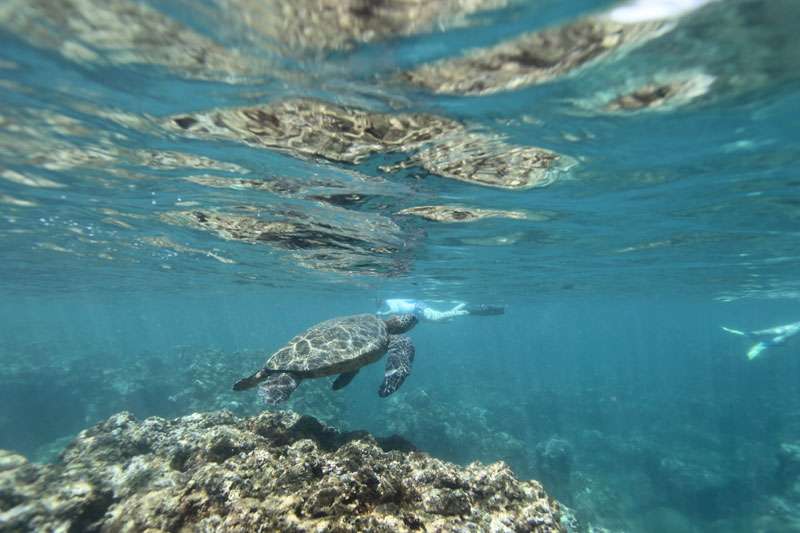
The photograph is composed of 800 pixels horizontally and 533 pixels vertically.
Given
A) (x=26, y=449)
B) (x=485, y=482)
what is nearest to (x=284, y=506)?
(x=485, y=482)

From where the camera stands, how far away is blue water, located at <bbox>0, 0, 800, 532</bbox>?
5207 millimetres

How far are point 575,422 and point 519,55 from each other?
110 ft

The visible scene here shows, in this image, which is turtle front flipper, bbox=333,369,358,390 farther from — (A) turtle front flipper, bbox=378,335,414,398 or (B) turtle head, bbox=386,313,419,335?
(B) turtle head, bbox=386,313,419,335

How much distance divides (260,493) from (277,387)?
4051mm

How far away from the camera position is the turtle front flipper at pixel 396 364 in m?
8.89

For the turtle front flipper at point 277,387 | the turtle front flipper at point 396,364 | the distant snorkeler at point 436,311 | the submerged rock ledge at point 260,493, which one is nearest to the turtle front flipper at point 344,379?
the turtle front flipper at point 396,364

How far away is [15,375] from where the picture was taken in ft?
90.3

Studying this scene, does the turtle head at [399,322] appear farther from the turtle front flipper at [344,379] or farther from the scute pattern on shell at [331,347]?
the turtle front flipper at [344,379]

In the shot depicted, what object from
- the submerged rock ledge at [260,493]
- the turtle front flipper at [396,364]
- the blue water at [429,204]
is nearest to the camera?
the submerged rock ledge at [260,493]

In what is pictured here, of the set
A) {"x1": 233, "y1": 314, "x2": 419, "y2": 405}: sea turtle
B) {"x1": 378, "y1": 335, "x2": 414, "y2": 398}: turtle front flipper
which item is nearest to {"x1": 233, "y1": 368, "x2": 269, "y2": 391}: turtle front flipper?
{"x1": 233, "y1": 314, "x2": 419, "y2": 405}: sea turtle

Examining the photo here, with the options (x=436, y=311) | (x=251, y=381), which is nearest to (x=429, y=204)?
(x=251, y=381)

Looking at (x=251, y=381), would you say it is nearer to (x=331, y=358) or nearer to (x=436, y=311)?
(x=331, y=358)

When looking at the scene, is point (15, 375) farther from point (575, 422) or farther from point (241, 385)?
point (575, 422)

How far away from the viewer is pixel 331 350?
916 cm
